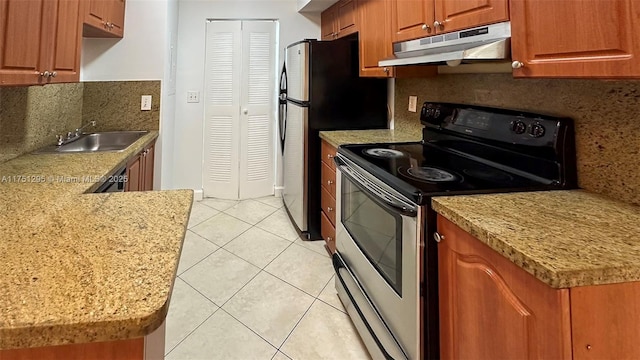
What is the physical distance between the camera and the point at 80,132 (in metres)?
2.88

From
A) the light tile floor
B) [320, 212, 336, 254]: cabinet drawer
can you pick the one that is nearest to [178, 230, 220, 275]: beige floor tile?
the light tile floor

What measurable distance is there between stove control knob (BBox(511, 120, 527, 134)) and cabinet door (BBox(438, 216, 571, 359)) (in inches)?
25.6

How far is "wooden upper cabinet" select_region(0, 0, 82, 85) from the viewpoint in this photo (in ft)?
4.55

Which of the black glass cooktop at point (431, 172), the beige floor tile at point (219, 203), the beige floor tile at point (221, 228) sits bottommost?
the beige floor tile at point (221, 228)

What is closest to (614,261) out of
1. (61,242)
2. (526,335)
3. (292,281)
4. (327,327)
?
(526,335)

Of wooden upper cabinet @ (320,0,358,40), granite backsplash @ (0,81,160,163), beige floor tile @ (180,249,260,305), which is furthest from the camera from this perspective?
wooden upper cabinet @ (320,0,358,40)

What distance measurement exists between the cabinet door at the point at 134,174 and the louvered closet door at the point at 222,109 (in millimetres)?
1444

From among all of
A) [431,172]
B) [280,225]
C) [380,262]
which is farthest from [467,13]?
[280,225]

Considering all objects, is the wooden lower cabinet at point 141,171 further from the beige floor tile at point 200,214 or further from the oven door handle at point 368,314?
the oven door handle at point 368,314

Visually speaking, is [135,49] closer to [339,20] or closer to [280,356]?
[339,20]

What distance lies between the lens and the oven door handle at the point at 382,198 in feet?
4.08

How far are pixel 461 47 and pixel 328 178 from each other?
4.85ft

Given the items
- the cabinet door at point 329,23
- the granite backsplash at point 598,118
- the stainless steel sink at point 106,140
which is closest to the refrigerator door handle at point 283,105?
the cabinet door at point 329,23

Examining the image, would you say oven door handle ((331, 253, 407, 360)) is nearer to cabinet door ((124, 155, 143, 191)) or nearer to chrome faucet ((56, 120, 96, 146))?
cabinet door ((124, 155, 143, 191))
